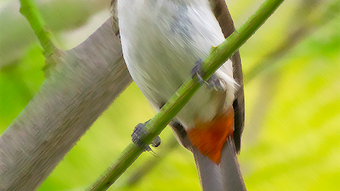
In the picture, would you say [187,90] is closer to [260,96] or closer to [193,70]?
[193,70]

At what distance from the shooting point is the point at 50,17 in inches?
32.0

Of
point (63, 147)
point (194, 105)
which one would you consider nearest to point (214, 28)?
point (194, 105)

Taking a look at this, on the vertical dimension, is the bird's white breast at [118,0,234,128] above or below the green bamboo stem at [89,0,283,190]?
above

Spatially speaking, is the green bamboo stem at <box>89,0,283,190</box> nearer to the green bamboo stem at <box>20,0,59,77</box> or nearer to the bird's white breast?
the bird's white breast

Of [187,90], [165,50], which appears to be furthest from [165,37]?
[187,90]

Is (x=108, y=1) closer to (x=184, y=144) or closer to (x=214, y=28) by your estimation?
(x=214, y=28)

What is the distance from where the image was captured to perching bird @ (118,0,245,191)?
1.89 ft

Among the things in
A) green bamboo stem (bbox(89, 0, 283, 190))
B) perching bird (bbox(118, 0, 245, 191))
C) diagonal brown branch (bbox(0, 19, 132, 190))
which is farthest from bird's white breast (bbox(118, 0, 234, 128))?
green bamboo stem (bbox(89, 0, 283, 190))

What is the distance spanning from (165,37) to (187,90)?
25 centimetres

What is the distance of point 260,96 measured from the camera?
0.86 m

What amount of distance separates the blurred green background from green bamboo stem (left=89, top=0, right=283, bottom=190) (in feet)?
1.41

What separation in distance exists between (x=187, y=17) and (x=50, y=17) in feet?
1.46

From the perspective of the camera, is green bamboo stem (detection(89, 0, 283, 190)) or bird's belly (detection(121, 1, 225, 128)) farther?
bird's belly (detection(121, 1, 225, 128))

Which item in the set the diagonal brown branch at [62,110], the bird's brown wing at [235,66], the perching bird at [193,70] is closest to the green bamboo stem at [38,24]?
the diagonal brown branch at [62,110]
